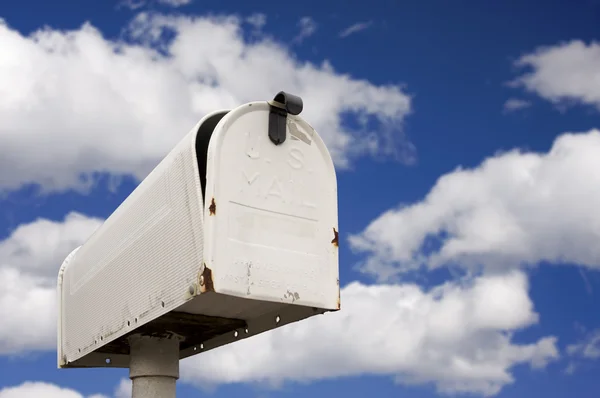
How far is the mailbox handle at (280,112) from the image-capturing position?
418cm

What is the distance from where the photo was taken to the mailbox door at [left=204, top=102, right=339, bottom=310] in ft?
12.7

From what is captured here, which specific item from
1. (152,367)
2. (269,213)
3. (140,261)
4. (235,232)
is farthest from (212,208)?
(152,367)

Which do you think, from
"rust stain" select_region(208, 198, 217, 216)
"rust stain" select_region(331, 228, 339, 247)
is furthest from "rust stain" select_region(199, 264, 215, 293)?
"rust stain" select_region(331, 228, 339, 247)

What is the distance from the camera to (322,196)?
14.2 feet

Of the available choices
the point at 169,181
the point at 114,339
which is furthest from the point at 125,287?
the point at 169,181

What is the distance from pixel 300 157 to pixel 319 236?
46 centimetres

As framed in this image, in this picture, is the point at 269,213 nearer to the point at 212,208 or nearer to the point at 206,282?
the point at 212,208

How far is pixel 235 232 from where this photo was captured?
12.8 feet

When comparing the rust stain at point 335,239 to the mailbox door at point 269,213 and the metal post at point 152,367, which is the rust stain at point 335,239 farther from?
the metal post at point 152,367

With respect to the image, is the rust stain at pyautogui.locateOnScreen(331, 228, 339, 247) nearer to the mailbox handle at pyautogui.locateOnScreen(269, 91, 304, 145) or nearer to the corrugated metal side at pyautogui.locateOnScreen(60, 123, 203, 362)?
the mailbox handle at pyautogui.locateOnScreen(269, 91, 304, 145)

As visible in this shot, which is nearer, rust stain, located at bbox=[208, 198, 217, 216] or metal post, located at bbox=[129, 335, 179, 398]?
rust stain, located at bbox=[208, 198, 217, 216]

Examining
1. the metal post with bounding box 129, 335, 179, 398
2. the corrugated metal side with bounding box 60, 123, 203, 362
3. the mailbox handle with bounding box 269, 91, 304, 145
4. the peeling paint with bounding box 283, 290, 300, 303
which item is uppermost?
the mailbox handle with bounding box 269, 91, 304, 145

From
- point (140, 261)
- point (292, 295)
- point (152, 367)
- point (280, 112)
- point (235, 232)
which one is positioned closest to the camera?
point (235, 232)

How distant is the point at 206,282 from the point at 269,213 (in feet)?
1.81
